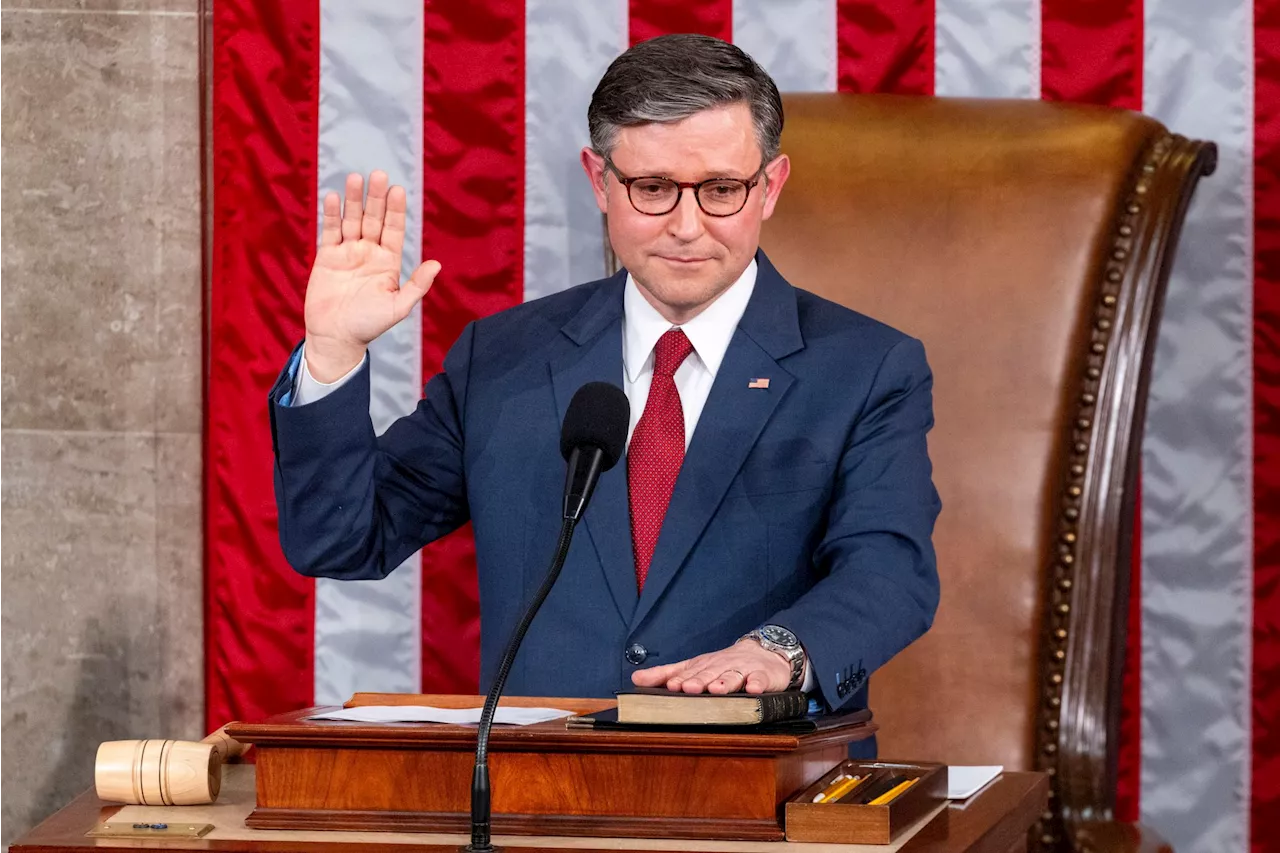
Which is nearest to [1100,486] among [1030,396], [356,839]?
[1030,396]

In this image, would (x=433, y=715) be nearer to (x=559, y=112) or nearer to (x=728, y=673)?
(x=728, y=673)

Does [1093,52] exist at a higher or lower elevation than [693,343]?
higher

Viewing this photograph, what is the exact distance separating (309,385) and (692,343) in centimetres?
52

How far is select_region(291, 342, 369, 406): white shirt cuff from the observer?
1.89m

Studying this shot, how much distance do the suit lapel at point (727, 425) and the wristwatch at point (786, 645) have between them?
0.34 m

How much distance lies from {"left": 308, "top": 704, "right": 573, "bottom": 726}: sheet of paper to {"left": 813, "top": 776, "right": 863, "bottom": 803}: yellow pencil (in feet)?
0.87

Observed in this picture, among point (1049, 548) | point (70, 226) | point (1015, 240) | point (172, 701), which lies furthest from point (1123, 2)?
point (172, 701)

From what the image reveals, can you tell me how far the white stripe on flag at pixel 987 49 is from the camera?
284 cm

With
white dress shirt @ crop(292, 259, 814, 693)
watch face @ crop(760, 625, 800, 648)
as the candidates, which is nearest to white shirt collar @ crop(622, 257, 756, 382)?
white dress shirt @ crop(292, 259, 814, 693)

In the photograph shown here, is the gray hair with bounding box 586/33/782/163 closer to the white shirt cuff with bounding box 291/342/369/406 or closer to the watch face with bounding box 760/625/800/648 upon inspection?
the white shirt cuff with bounding box 291/342/369/406

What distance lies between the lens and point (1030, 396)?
2592 millimetres

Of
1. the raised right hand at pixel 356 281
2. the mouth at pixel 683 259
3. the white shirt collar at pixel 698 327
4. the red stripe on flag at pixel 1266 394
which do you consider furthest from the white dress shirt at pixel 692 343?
the red stripe on flag at pixel 1266 394

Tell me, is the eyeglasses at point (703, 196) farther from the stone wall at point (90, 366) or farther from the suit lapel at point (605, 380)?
the stone wall at point (90, 366)

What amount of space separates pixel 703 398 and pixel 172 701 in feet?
4.30
